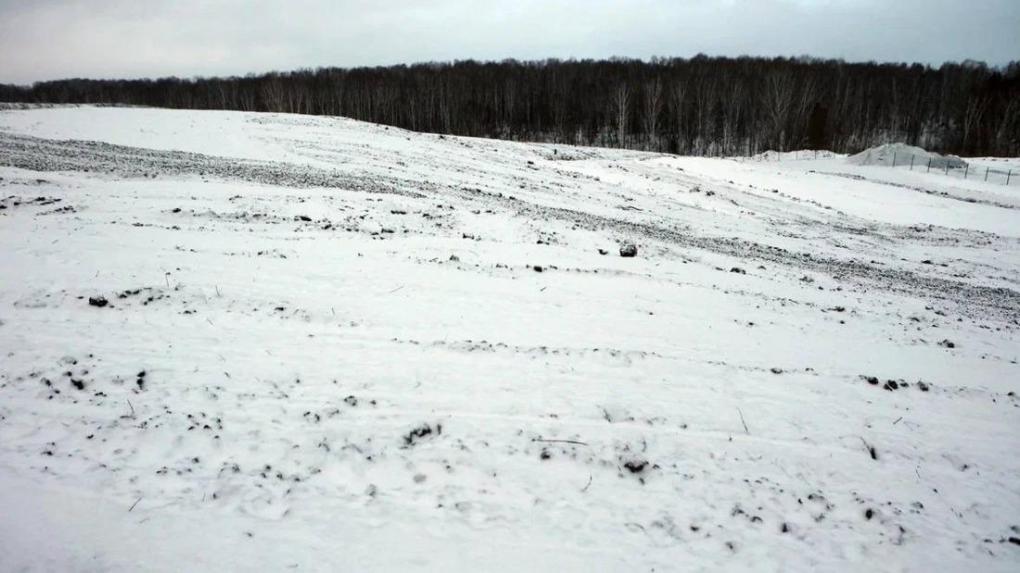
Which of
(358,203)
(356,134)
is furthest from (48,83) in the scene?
(358,203)

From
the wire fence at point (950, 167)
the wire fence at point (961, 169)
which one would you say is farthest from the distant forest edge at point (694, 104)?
the wire fence at point (961, 169)

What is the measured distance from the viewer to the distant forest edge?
71812 millimetres

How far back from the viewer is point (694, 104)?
7756 centimetres

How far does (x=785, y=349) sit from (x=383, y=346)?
6478 mm

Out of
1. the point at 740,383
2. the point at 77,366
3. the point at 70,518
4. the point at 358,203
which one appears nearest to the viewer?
the point at 70,518

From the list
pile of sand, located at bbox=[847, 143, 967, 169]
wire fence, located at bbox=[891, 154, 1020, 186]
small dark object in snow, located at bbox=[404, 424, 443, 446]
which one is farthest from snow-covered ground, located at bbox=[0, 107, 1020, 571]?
pile of sand, located at bbox=[847, 143, 967, 169]

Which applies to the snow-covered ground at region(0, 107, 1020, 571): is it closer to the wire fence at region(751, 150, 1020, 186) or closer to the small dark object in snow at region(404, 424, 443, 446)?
the small dark object in snow at region(404, 424, 443, 446)

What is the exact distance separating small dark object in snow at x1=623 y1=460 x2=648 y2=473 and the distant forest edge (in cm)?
6733

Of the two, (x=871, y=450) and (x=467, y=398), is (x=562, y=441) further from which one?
(x=871, y=450)

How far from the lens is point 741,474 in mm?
5254

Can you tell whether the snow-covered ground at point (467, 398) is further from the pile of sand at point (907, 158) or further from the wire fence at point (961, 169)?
the pile of sand at point (907, 158)

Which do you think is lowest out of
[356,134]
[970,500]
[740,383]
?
[970,500]

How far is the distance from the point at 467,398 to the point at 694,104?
8256 cm

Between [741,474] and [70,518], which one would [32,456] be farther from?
[741,474]
